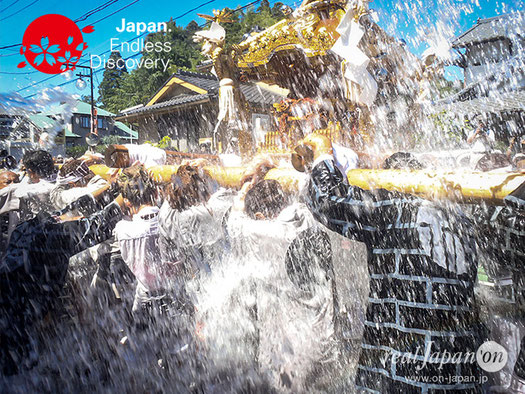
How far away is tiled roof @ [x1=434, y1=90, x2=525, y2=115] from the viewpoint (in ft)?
48.2

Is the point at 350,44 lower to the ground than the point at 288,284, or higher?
higher

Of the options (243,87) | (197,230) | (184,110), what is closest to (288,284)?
(197,230)

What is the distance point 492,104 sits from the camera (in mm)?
16578

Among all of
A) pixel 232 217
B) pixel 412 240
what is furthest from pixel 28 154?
pixel 412 240

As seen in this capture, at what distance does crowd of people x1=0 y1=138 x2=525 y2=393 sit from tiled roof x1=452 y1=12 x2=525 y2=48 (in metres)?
25.0

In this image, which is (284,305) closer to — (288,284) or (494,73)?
(288,284)

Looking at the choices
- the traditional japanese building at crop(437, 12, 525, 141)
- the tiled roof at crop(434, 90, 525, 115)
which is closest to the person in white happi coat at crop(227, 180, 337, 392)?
the tiled roof at crop(434, 90, 525, 115)

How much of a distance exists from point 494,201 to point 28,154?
4.50 metres

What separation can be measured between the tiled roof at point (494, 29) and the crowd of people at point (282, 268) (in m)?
25.0

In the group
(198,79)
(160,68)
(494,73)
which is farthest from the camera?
(494,73)

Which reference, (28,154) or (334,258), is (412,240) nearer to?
(334,258)

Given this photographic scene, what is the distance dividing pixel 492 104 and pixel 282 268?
18786 millimetres

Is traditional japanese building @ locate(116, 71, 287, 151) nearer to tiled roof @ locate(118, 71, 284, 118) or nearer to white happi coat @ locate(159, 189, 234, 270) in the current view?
tiled roof @ locate(118, 71, 284, 118)

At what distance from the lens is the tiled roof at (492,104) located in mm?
14683
